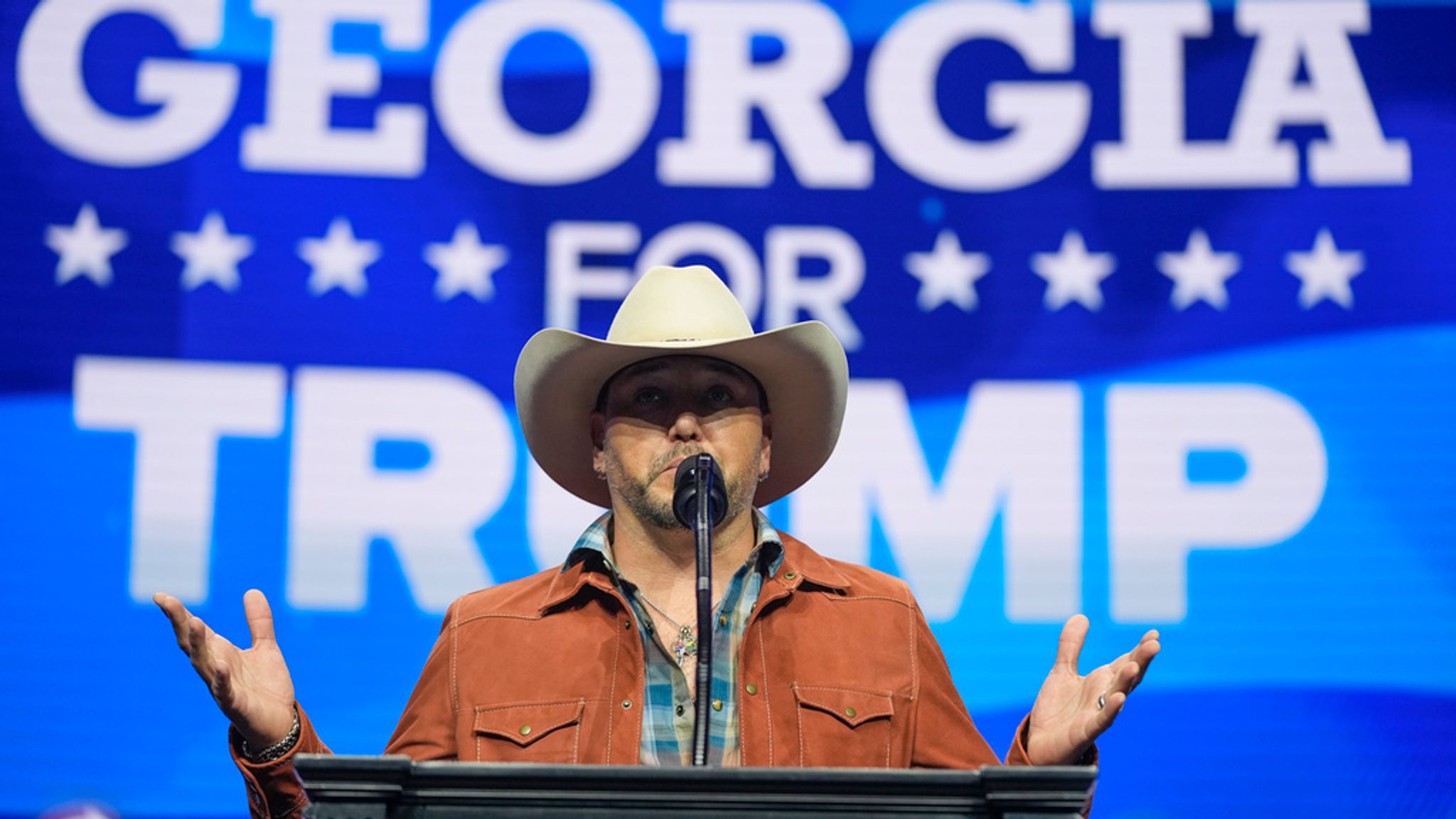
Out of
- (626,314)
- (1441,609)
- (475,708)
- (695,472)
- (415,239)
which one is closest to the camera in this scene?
(695,472)

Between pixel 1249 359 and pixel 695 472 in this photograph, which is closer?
pixel 695 472

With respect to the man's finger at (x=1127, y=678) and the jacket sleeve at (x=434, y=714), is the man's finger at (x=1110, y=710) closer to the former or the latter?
the man's finger at (x=1127, y=678)

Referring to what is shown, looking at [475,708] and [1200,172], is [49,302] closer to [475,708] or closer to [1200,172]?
[475,708]

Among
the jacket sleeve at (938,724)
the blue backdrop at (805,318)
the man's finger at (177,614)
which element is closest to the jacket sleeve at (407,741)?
the man's finger at (177,614)

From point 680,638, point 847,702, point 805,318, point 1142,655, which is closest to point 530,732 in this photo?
point 680,638

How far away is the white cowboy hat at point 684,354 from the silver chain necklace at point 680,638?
1.31 ft

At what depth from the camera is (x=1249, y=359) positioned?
13.0 ft

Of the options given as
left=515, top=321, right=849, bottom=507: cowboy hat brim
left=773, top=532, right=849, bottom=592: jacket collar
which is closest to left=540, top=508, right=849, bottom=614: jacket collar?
left=773, top=532, right=849, bottom=592: jacket collar

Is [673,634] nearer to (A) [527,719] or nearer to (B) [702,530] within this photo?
(A) [527,719]

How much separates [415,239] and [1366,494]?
2.45 m

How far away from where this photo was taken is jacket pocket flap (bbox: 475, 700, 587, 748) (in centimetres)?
246

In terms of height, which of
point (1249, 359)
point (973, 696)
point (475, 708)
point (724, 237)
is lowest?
point (475, 708)

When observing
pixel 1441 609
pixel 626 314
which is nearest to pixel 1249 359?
pixel 1441 609

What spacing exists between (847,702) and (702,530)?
1.82 feet
